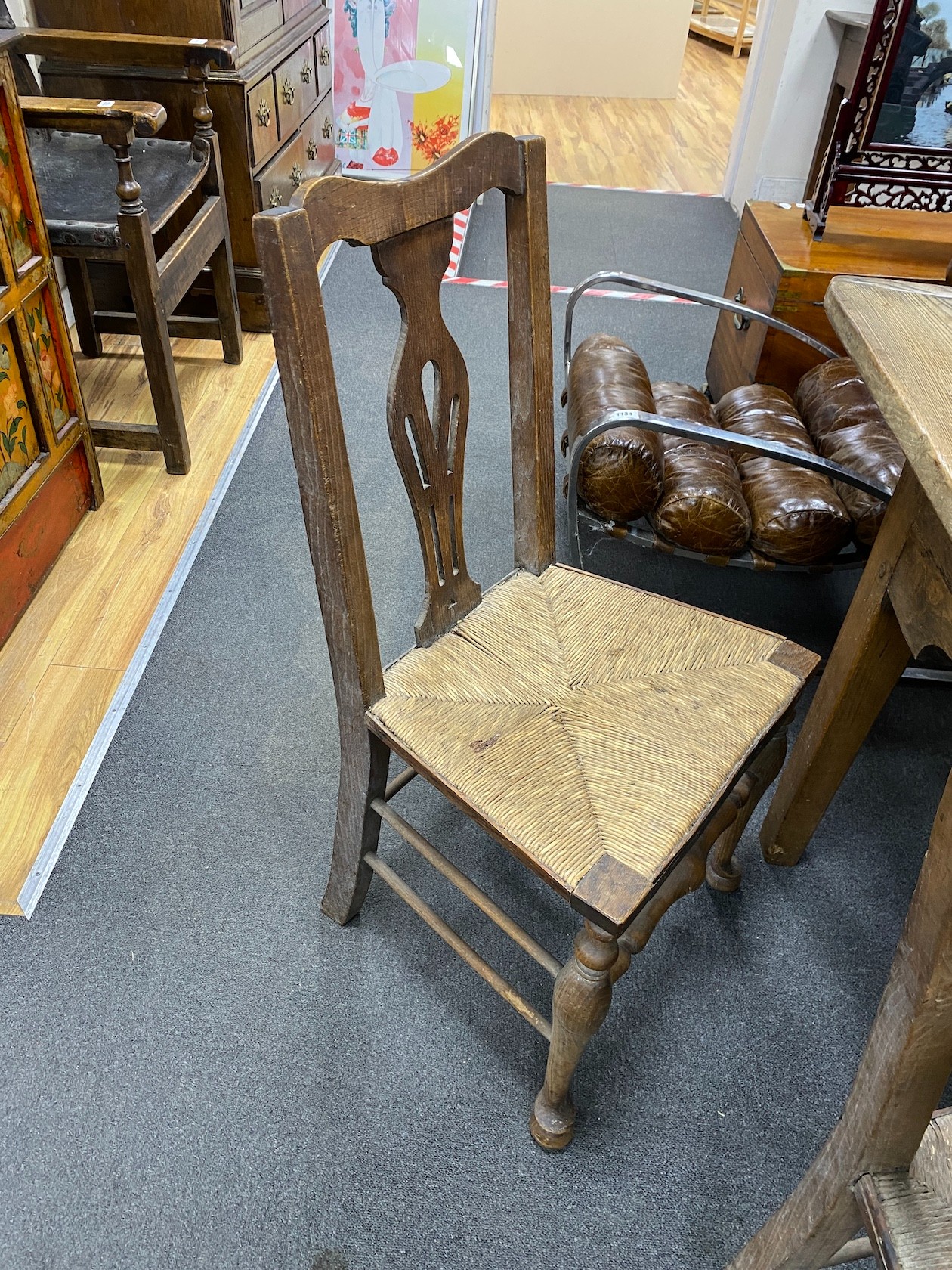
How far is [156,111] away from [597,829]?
5.51 ft

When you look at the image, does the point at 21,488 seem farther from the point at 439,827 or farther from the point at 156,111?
the point at 439,827

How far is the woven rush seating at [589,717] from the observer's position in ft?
3.07

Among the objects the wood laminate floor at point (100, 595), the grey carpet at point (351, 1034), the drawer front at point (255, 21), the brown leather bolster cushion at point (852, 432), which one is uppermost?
the drawer front at point (255, 21)

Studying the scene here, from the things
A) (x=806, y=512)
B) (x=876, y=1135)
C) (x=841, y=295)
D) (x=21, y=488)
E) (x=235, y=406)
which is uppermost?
(x=841, y=295)

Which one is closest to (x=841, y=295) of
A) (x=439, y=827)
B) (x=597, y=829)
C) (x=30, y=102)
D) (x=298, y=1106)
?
(x=597, y=829)

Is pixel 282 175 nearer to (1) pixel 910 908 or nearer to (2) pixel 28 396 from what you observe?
(2) pixel 28 396

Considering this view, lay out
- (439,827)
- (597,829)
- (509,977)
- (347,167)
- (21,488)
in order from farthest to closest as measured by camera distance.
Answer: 1. (347,167)
2. (21,488)
3. (439,827)
4. (509,977)
5. (597,829)

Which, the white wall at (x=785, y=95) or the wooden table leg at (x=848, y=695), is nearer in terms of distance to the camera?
the wooden table leg at (x=848, y=695)

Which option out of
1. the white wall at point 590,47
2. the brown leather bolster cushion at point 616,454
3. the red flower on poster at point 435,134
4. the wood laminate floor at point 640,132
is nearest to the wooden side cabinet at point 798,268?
the brown leather bolster cushion at point 616,454

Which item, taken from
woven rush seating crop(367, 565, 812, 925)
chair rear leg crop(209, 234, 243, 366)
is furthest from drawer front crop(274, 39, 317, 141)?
woven rush seating crop(367, 565, 812, 925)

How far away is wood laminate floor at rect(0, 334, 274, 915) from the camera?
150 centimetres

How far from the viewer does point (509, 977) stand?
51.3 inches

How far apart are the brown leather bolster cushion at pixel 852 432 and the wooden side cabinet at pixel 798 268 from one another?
127mm

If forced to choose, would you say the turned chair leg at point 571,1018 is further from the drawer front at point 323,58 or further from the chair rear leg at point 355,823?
the drawer front at point 323,58
